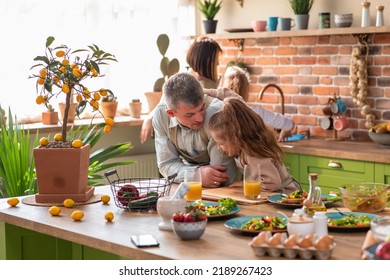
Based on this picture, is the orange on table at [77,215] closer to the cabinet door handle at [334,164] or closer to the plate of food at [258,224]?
the plate of food at [258,224]

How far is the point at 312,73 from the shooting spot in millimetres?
6453

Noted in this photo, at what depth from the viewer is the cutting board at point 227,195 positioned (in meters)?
3.76

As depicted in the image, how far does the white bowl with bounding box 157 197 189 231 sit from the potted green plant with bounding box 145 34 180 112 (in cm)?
372

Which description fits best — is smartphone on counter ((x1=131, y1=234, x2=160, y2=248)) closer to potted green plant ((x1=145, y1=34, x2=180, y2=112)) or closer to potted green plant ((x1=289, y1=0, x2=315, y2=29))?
potted green plant ((x1=289, y1=0, x2=315, y2=29))

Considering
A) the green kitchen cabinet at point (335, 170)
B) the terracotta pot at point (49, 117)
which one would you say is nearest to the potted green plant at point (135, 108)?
the terracotta pot at point (49, 117)

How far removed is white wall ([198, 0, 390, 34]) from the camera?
19.9ft

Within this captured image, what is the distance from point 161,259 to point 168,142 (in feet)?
5.97

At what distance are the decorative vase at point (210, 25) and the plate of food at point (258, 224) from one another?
3.88 m

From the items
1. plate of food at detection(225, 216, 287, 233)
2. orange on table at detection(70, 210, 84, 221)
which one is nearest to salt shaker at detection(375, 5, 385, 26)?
plate of food at detection(225, 216, 287, 233)

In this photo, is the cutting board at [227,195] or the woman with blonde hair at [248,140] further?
the woman with blonde hair at [248,140]

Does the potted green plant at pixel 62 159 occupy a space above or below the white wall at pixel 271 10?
below

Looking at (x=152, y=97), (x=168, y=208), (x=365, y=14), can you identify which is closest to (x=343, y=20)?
(x=365, y=14)
